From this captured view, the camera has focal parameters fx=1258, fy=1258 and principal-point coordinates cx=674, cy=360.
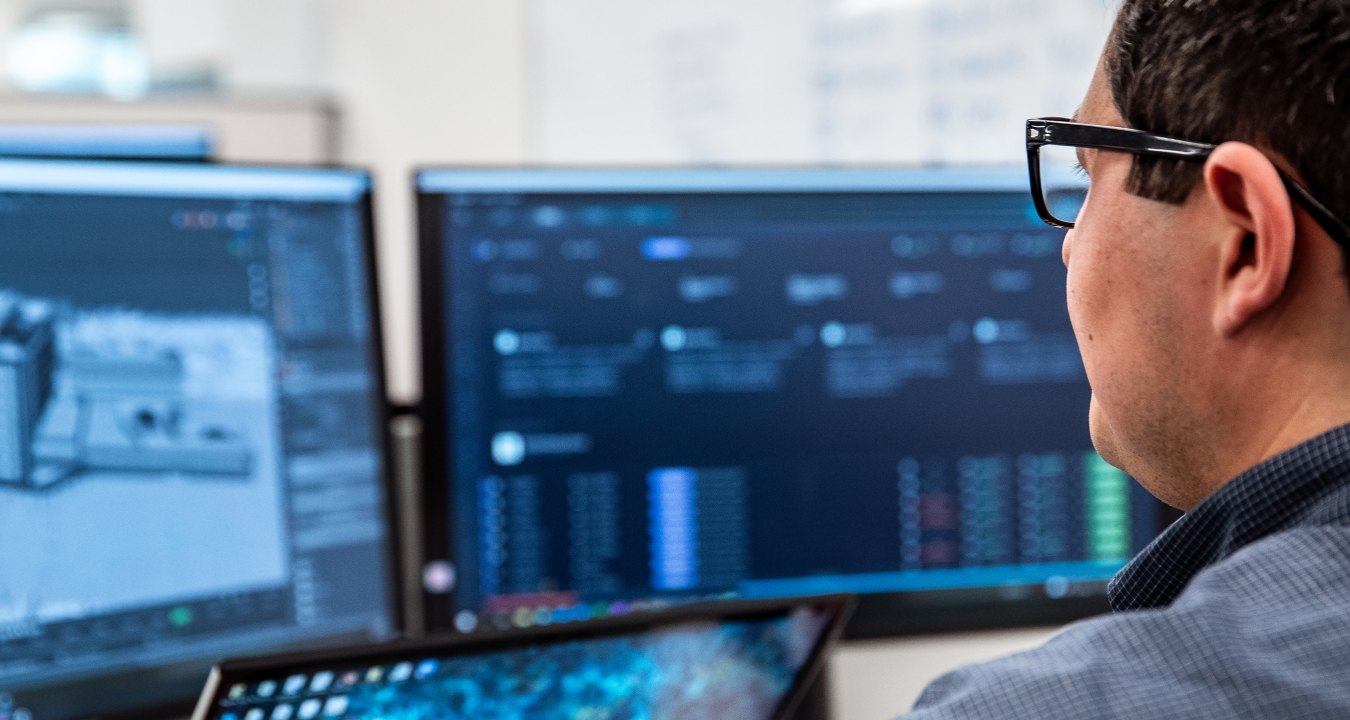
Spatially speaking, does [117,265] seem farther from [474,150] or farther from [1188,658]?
[474,150]

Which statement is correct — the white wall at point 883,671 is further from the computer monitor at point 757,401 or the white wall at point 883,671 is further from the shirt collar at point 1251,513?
the shirt collar at point 1251,513

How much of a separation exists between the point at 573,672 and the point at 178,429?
39 cm

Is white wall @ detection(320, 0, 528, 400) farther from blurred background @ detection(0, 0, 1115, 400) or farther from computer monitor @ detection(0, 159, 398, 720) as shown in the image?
computer monitor @ detection(0, 159, 398, 720)

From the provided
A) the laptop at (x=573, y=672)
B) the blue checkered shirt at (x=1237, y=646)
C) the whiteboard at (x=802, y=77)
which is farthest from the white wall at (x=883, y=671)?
the whiteboard at (x=802, y=77)

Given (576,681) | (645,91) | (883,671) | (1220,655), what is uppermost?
(645,91)

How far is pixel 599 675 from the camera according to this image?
2.39ft

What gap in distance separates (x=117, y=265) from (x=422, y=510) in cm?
31

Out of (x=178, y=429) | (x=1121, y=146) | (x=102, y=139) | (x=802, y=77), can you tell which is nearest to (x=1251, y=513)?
(x=1121, y=146)

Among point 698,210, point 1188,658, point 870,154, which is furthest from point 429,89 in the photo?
point 1188,658

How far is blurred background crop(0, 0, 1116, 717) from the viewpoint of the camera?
2052 mm

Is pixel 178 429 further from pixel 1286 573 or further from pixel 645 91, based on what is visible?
pixel 645 91

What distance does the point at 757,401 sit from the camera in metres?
1.09

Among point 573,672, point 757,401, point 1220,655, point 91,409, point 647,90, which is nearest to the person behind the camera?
point 1220,655

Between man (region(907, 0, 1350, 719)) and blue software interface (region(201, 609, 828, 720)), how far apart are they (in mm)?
240
